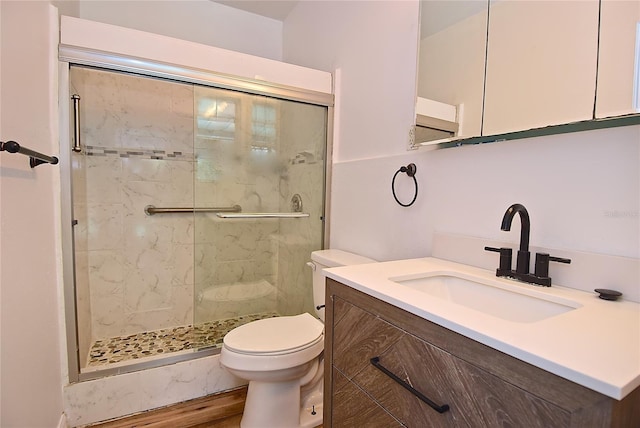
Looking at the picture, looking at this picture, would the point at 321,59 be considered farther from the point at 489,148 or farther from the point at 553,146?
the point at 553,146

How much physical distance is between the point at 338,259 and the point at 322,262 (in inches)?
4.0

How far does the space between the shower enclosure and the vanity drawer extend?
1180mm

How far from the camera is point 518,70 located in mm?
1074

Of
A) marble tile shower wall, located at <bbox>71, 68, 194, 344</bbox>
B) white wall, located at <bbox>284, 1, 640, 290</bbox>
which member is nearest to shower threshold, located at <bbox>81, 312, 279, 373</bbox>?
marble tile shower wall, located at <bbox>71, 68, 194, 344</bbox>

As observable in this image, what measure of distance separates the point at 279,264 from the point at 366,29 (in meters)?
1.57

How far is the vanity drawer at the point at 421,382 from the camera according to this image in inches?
22.0

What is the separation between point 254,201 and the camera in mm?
2246

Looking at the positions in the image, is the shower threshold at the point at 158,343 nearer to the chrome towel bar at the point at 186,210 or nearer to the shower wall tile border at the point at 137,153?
the chrome towel bar at the point at 186,210

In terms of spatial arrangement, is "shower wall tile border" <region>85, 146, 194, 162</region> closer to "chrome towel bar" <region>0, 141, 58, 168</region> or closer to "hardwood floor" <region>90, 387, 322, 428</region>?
"chrome towel bar" <region>0, 141, 58, 168</region>

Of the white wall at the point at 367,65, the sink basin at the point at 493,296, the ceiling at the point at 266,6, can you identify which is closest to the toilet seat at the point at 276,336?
the sink basin at the point at 493,296

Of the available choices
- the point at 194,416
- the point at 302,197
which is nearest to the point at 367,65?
the point at 302,197

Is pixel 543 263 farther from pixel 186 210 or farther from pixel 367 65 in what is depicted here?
pixel 186 210

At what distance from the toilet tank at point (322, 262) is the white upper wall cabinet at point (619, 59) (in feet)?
3.58

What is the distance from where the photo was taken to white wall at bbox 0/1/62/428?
0.93 metres
